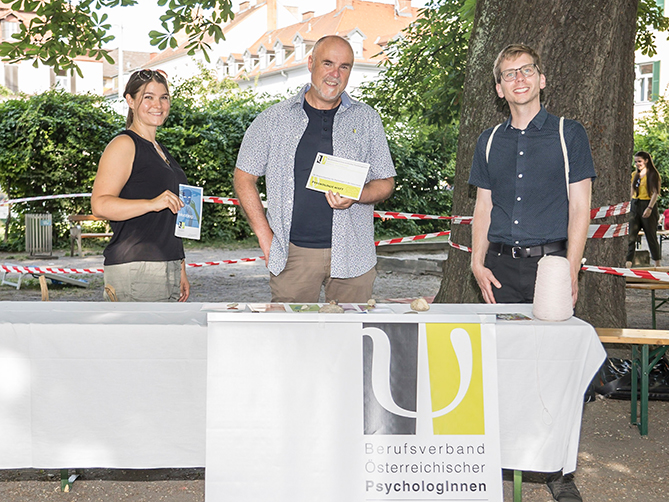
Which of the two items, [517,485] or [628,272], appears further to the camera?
[628,272]

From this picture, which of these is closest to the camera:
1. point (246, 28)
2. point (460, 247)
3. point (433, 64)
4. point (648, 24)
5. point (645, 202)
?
point (460, 247)

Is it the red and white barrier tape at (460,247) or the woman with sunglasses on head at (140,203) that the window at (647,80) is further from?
the woman with sunglasses on head at (140,203)

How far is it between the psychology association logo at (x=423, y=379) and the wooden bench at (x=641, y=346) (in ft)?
4.25

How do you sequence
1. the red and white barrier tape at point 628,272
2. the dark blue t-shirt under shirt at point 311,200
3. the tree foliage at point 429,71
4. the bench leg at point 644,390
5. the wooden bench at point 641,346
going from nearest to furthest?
1. the dark blue t-shirt under shirt at point 311,200
2. the wooden bench at point 641,346
3. the bench leg at point 644,390
4. the red and white barrier tape at point 628,272
5. the tree foliage at point 429,71

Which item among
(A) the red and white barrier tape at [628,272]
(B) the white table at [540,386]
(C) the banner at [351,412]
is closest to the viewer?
(C) the banner at [351,412]

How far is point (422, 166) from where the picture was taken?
1920 cm

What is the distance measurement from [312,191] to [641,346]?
2.28 m

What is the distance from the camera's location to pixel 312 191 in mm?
3574

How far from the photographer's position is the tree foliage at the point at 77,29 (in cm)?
769

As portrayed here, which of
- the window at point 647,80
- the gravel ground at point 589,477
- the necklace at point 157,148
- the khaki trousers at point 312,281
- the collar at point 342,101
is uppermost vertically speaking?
the window at point 647,80

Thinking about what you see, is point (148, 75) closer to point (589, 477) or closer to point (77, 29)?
point (589, 477)

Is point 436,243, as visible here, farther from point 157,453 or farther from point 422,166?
point 157,453

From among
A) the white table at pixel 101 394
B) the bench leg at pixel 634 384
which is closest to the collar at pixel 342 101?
the white table at pixel 101 394

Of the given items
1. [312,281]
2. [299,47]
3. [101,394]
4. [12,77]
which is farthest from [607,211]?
[12,77]
